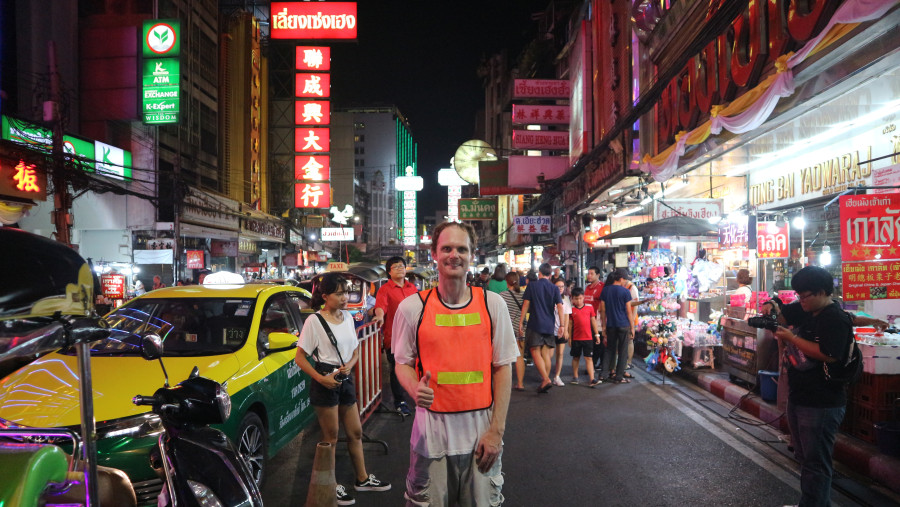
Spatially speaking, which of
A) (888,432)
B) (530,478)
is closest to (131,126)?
(530,478)

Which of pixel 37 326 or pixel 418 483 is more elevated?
pixel 37 326

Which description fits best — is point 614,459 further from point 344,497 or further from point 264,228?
point 264,228

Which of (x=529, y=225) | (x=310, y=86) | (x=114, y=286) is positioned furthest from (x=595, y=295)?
(x=310, y=86)

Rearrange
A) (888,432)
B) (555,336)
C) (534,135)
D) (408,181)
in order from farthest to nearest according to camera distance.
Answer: (408,181)
(534,135)
(555,336)
(888,432)

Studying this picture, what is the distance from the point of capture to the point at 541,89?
21250 mm

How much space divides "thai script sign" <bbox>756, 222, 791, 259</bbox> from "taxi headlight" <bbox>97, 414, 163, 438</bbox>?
9.17 meters

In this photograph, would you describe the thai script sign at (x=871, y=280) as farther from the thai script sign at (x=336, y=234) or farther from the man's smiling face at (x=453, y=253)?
the thai script sign at (x=336, y=234)

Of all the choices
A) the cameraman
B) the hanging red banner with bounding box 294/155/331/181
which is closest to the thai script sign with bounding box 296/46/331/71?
the hanging red banner with bounding box 294/155/331/181

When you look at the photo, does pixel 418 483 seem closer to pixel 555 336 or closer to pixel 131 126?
pixel 555 336

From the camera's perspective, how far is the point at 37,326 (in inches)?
65.5

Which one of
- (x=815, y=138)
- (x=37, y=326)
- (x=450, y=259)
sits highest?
(x=815, y=138)

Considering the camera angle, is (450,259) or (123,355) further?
(123,355)

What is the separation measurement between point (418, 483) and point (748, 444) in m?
4.73

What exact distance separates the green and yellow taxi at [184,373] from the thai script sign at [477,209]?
2431 centimetres
